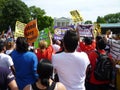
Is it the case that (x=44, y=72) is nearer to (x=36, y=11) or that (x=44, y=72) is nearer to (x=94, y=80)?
(x=94, y=80)

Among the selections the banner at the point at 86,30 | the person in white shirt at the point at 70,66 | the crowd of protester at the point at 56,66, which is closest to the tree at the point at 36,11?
the banner at the point at 86,30

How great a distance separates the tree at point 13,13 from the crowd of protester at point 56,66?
80.1 metres

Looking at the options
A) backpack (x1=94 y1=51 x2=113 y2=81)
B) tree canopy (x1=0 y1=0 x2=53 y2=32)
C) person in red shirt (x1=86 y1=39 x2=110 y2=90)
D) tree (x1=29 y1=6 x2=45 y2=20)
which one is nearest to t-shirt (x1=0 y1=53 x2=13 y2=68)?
person in red shirt (x1=86 y1=39 x2=110 y2=90)

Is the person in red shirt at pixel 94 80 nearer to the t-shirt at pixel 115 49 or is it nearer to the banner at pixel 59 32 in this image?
the t-shirt at pixel 115 49

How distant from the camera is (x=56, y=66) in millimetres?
5387

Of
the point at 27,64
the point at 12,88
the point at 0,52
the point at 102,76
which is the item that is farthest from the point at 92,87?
the point at 12,88

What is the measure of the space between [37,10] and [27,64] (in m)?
116

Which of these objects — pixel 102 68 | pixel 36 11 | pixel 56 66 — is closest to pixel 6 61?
pixel 102 68

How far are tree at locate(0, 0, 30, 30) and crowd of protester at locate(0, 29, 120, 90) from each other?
8014 centimetres

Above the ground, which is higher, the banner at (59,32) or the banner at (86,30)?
the banner at (86,30)

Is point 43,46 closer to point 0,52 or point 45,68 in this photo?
point 0,52

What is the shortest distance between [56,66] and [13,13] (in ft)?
279

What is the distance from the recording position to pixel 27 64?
7000mm

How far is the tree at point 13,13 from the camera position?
89250 mm
